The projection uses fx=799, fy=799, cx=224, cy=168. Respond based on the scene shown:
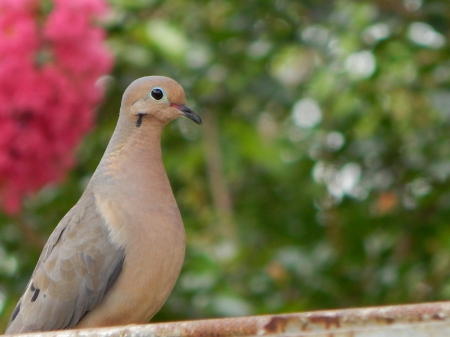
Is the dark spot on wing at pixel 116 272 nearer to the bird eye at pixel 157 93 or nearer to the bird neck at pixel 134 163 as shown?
the bird neck at pixel 134 163

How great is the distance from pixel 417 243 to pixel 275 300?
2.47ft

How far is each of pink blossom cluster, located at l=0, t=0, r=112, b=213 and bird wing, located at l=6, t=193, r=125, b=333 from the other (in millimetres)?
728

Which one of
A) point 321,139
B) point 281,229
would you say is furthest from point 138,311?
point 321,139

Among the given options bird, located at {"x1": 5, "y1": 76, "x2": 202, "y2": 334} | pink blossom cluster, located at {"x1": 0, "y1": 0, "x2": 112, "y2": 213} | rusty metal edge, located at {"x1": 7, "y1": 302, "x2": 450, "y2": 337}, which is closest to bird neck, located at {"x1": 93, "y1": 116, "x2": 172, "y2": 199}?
bird, located at {"x1": 5, "y1": 76, "x2": 202, "y2": 334}

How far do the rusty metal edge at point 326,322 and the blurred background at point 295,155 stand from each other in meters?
2.24

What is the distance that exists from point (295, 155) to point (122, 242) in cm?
219

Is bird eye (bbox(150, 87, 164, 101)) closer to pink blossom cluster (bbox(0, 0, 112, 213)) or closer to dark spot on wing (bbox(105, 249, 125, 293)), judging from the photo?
dark spot on wing (bbox(105, 249, 125, 293))

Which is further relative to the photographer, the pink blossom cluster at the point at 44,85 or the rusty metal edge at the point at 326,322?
the pink blossom cluster at the point at 44,85

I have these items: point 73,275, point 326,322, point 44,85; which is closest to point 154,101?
point 73,275

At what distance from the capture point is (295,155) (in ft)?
14.0

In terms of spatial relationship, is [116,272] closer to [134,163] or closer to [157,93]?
[134,163]

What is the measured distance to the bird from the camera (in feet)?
7.13

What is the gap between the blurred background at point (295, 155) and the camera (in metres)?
3.73

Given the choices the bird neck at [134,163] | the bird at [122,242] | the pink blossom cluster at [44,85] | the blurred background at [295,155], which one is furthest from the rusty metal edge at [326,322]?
the blurred background at [295,155]
